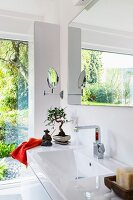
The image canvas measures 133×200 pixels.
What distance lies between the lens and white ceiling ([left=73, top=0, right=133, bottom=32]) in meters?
1.20

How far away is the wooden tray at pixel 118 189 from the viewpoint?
2.44ft

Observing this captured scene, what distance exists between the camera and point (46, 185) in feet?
3.09

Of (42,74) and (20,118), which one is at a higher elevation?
A: (42,74)

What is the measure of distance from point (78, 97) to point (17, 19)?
141cm

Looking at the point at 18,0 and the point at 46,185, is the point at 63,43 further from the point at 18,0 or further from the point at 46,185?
the point at 46,185

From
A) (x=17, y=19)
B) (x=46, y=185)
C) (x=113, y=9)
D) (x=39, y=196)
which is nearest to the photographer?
(x=46, y=185)

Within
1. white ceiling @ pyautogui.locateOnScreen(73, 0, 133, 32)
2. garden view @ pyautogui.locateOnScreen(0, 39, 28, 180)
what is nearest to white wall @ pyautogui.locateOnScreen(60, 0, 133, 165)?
white ceiling @ pyautogui.locateOnScreen(73, 0, 133, 32)

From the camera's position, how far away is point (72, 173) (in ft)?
4.58

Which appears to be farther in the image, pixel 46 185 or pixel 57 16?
pixel 57 16

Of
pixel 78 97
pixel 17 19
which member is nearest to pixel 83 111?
pixel 78 97

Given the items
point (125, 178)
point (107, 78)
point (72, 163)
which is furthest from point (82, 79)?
point (125, 178)

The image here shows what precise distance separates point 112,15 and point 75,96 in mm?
784

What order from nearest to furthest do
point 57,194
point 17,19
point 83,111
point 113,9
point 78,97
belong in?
point 57,194
point 113,9
point 83,111
point 78,97
point 17,19

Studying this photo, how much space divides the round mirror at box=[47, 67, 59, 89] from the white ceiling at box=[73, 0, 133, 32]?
622 millimetres
